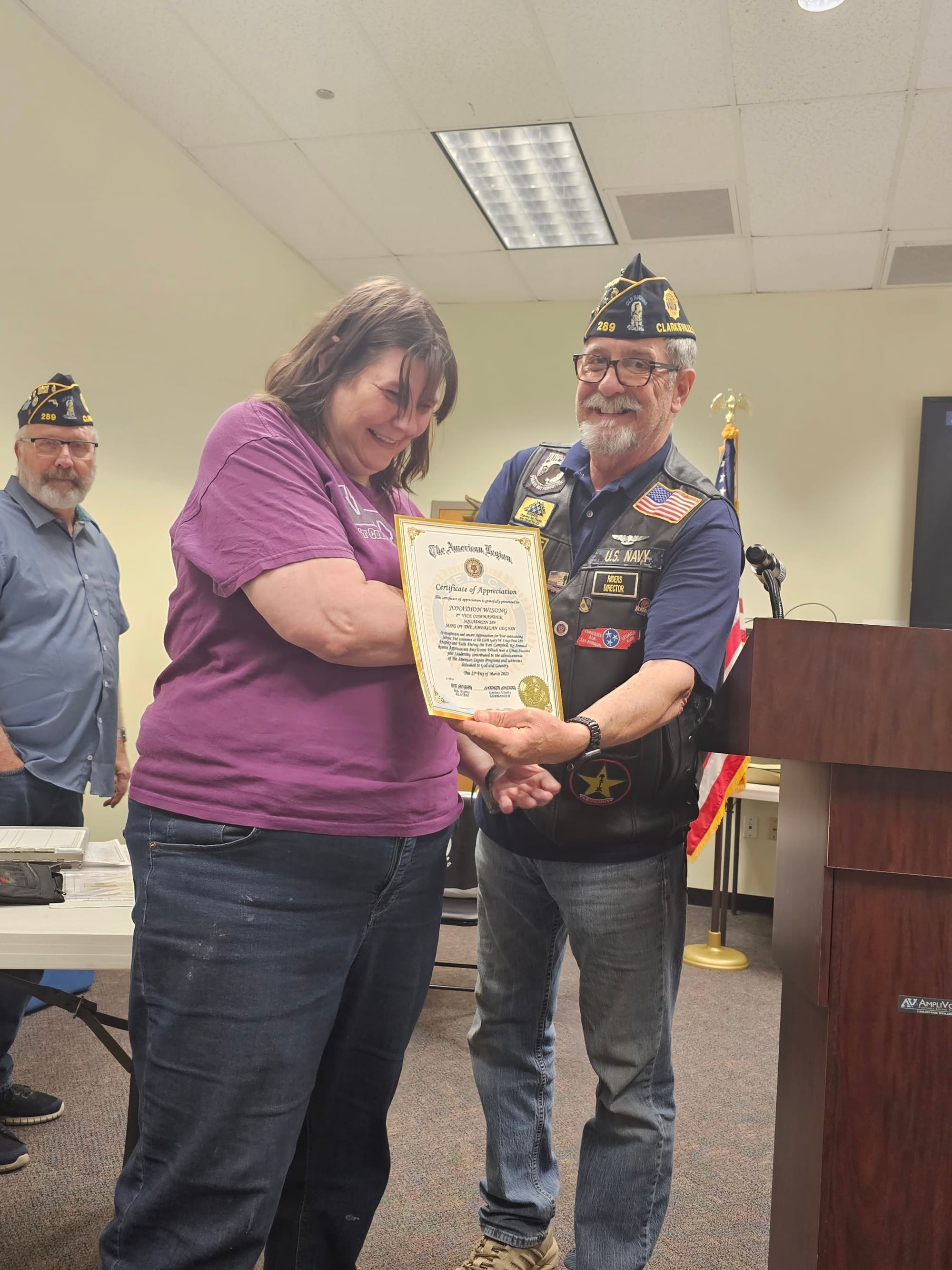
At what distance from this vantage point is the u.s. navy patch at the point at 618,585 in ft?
4.60

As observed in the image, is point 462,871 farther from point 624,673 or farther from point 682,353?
point 682,353

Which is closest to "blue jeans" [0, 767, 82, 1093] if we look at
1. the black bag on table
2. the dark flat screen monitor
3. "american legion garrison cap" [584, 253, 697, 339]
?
the black bag on table

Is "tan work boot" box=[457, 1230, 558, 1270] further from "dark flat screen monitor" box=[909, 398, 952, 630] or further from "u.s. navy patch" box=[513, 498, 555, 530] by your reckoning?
"dark flat screen monitor" box=[909, 398, 952, 630]

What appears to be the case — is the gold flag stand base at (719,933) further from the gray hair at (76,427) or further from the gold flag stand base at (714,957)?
the gray hair at (76,427)

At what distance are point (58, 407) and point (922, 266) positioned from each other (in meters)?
4.14

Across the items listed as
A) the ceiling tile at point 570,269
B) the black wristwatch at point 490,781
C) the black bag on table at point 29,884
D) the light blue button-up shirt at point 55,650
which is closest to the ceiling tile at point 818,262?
the ceiling tile at point 570,269

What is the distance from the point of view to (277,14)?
10.4ft

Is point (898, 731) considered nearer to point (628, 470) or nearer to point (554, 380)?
point (628, 470)

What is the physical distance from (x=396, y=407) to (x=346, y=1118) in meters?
0.87

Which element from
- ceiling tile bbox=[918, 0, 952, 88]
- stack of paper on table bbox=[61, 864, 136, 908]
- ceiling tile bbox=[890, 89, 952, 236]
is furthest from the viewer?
ceiling tile bbox=[890, 89, 952, 236]

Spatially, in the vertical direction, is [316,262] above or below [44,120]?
above

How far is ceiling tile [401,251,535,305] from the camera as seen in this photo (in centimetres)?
512

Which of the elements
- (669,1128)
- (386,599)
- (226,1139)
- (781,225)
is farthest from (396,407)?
(781,225)

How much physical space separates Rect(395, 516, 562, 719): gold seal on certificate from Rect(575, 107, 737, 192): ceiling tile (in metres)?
3.13
